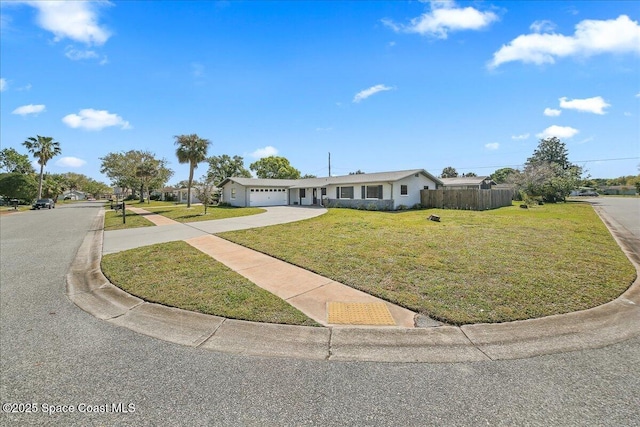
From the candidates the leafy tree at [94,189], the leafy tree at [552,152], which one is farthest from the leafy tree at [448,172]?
the leafy tree at [94,189]

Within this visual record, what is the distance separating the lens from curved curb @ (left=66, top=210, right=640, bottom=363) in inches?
123

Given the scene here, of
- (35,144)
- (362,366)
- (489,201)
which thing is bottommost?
(362,366)

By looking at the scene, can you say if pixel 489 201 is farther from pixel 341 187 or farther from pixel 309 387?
pixel 309 387

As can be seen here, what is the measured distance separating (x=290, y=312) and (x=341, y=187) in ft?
75.8

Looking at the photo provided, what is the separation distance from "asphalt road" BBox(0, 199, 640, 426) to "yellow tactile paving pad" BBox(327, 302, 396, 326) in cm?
97

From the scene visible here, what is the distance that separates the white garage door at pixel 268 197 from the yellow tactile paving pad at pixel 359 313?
2596 cm

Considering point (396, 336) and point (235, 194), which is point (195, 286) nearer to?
point (396, 336)

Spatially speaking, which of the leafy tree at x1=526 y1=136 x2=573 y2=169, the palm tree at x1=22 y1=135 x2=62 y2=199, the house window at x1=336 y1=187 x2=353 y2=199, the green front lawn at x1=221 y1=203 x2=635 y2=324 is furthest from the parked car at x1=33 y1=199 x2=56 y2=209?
the leafy tree at x1=526 y1=136 x2=573 y2=169

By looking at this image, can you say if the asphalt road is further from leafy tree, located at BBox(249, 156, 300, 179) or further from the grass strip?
leafy tree, located at BBox(249, 156, 300, 179)

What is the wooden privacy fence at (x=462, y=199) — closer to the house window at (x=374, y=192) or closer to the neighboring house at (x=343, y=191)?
the neighboring house at (x=343, y=191)

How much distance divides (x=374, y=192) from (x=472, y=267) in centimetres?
1824

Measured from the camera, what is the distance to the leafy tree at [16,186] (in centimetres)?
4112

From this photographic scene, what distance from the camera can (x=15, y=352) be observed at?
126 inches

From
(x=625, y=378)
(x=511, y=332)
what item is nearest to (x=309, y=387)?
(x=511, y=332)
